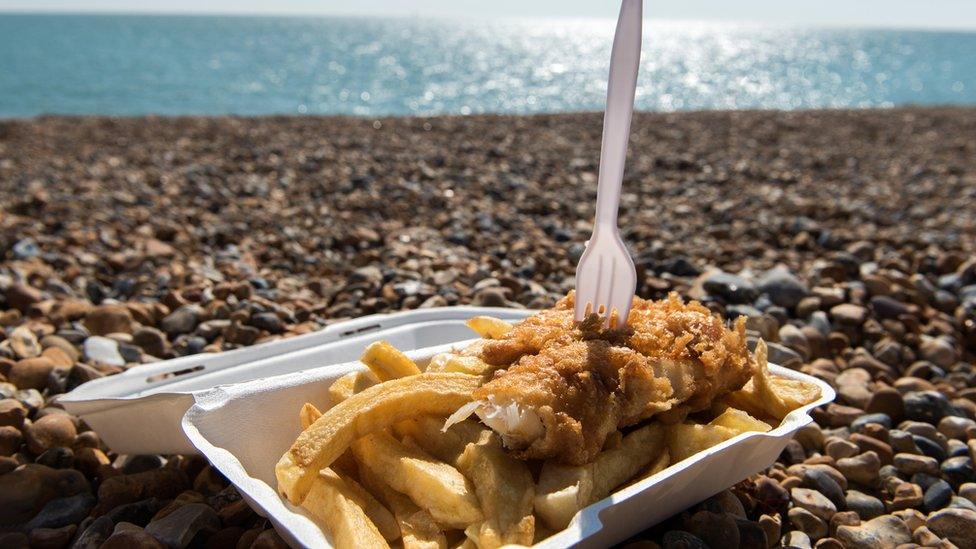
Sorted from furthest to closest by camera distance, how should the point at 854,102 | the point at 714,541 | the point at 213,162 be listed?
the point at 854,102 → the point at 213,162 → the point at 714,541

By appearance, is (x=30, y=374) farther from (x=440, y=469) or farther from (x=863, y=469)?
(x=863, y=469)

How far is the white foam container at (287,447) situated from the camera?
84.9 inches

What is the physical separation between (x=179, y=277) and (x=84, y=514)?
354 cm

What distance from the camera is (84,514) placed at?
3.08 meters

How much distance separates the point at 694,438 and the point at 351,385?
121cm

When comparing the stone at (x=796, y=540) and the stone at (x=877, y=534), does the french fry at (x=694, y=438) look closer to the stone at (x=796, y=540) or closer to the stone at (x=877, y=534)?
the stone at (x=796, y=540)

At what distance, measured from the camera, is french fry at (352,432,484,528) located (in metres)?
2.22

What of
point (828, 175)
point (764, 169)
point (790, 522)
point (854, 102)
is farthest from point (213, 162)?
point (854, 102)

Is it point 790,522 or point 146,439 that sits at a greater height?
point 146,439

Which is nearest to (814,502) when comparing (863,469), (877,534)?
(877,534)

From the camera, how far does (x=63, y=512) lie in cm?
306

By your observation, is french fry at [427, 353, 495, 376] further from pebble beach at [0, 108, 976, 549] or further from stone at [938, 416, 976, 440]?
stone at [938, 416, 976, 440]

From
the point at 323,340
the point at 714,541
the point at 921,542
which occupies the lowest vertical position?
the point at 921,542

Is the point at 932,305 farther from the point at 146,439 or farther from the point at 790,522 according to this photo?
the point at 146,439
